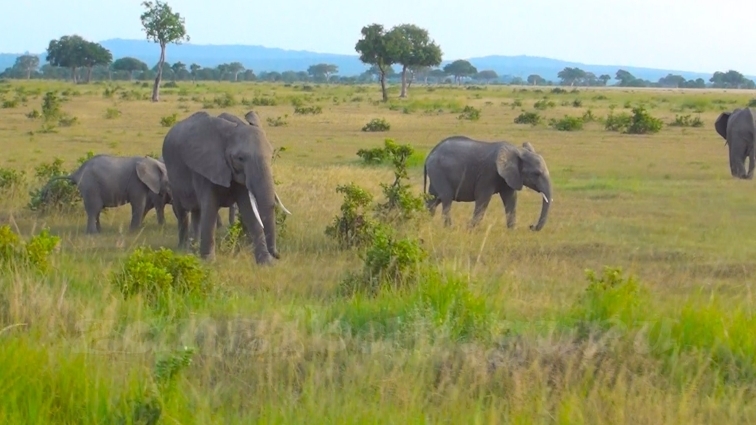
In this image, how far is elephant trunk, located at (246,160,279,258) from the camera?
945cm

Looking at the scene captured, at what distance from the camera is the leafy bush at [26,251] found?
24.5ft

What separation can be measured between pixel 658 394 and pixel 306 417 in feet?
6.09

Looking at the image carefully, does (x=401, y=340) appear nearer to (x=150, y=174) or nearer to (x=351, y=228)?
(x=351, y=228)

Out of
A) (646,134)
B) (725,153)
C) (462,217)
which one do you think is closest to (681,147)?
(725,153)

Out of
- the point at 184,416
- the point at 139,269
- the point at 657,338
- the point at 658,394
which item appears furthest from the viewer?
the point at 139,269

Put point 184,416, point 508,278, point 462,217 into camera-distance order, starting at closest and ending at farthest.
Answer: point 184,416 → point 508,278 → point 462,217

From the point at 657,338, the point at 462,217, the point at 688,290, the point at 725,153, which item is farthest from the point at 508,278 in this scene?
the point at 725,153

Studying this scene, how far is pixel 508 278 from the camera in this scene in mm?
8039

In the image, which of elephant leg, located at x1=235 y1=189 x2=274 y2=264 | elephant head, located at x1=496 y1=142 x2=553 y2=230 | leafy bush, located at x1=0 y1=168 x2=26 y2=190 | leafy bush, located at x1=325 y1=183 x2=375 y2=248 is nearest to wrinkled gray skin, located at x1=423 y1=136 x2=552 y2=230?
elephant head, located at x1=496 y1=142 x2=553 y2=230

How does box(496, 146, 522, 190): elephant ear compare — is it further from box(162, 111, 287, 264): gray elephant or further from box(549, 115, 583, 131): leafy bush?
box(549, 115, 583, 131): leafy bush

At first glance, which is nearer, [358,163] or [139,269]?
[139,269]

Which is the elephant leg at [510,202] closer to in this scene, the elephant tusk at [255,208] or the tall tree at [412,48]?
the elephant tusk at [255,208]

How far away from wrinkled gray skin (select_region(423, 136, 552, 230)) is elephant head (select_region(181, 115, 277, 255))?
11.4 ft

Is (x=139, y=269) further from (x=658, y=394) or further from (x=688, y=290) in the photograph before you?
(x=688, y=290)
